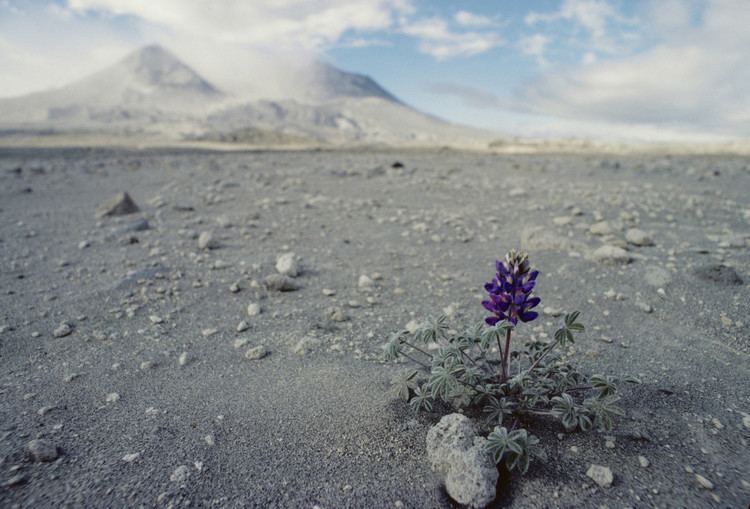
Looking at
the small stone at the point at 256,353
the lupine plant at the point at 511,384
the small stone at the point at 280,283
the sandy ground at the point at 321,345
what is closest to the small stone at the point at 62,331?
the sandy ground at the point at 321,345

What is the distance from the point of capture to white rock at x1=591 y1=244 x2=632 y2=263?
14.4ft

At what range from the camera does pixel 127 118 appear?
132 metres

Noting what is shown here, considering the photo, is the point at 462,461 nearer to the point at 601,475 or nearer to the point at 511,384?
the point at 511,384

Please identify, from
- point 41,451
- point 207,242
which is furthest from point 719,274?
point 207,242

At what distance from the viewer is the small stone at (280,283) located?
396cm

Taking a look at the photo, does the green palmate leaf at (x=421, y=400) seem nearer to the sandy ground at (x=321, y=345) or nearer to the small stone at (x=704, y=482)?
the sandy ground at (x=321, y=345)

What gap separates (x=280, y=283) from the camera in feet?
13.0

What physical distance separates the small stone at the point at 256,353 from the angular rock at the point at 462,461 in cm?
138

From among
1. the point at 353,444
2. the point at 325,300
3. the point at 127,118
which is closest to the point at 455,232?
the point at 325,300

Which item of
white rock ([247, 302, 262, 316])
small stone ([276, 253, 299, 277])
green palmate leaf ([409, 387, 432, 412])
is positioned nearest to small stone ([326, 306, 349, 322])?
white rock ([247, 302, 262, 316])

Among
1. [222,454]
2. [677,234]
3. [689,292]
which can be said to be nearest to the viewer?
[222,454]

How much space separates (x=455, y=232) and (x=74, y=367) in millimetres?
4410

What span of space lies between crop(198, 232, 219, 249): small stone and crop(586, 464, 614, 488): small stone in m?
4.37

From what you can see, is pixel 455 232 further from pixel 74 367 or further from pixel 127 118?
pixel 127 118
